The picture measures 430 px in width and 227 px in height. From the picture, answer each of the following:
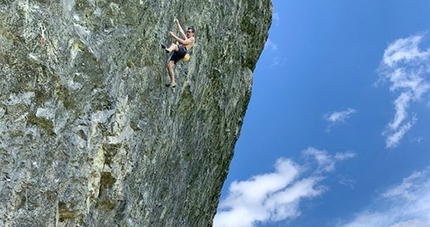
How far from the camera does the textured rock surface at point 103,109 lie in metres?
9.50

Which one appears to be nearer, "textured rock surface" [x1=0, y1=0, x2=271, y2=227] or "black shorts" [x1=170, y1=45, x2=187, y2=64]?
"textured rock surface" [x1=0, y1=0, x2=271, y2=227]

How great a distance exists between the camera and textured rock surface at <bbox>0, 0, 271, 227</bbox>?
31.2ft

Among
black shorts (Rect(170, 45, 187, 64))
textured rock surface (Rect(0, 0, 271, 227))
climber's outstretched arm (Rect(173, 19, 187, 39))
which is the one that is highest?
climber's outstretched arm (Rect(173, 19, 187, 39))

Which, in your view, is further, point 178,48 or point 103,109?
point 178,48

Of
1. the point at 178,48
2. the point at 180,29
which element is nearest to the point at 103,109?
the point at 178,48

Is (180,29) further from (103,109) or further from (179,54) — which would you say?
(103,109)

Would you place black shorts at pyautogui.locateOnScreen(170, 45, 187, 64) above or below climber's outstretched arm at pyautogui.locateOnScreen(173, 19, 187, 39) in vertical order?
below

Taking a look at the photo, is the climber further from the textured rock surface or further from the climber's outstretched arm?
the textured rock surface

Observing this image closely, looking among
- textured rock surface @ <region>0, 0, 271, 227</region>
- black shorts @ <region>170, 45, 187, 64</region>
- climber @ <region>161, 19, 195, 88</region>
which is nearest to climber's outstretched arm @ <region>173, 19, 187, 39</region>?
climber @ <region>161, 19, 195, 88</region>

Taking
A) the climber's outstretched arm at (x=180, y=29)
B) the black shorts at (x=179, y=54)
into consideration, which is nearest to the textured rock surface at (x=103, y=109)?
→ the climber's outstretched arm at (x=180, y=29)

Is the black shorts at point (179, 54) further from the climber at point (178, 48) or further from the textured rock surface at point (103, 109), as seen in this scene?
the textured rock surface at point (103, 109)

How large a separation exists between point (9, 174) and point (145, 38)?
5374 mm

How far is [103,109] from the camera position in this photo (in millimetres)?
11781

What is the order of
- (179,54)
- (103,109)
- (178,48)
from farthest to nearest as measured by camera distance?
(179,54), (178,48), (103,109)
